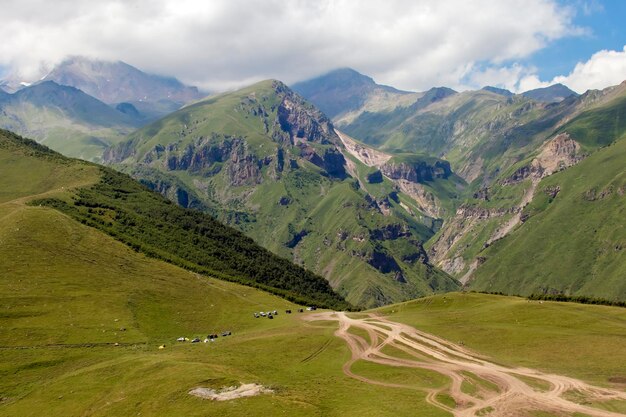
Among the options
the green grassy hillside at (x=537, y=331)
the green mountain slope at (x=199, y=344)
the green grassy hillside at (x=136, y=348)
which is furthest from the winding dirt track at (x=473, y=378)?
the green grassy hillside at (x=136, y=348)

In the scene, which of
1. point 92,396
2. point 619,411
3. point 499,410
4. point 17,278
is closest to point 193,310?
point 17,278

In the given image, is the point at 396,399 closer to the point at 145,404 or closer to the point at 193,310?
the point at 145,404

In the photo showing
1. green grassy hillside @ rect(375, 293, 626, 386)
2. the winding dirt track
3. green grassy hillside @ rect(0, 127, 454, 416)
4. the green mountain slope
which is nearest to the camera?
the winding dirt track

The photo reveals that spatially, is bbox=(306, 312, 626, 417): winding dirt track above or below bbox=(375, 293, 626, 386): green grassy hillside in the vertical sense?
below

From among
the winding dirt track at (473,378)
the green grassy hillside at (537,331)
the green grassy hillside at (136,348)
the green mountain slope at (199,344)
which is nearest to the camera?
the winding dirt track at (473,378)

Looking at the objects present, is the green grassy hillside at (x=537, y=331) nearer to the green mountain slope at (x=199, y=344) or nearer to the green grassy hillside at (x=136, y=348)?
the green mountain slope at (x=199, y=344)

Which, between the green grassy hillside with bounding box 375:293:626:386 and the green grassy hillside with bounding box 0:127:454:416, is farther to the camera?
the green grassy hillside with bounding box 375:293:626:386

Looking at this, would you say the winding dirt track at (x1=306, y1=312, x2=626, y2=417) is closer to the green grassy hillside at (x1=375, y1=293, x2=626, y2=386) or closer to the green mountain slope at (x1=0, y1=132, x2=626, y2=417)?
the green mountain slope at (x1=0, y1=132, x2=626, y2=417)

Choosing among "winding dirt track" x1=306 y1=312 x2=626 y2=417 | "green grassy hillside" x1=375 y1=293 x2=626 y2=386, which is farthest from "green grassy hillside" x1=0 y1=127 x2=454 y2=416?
"green grassy hillside" x1=375 y1=293 x2=626 y2=386

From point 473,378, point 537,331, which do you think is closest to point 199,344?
point 473,378
